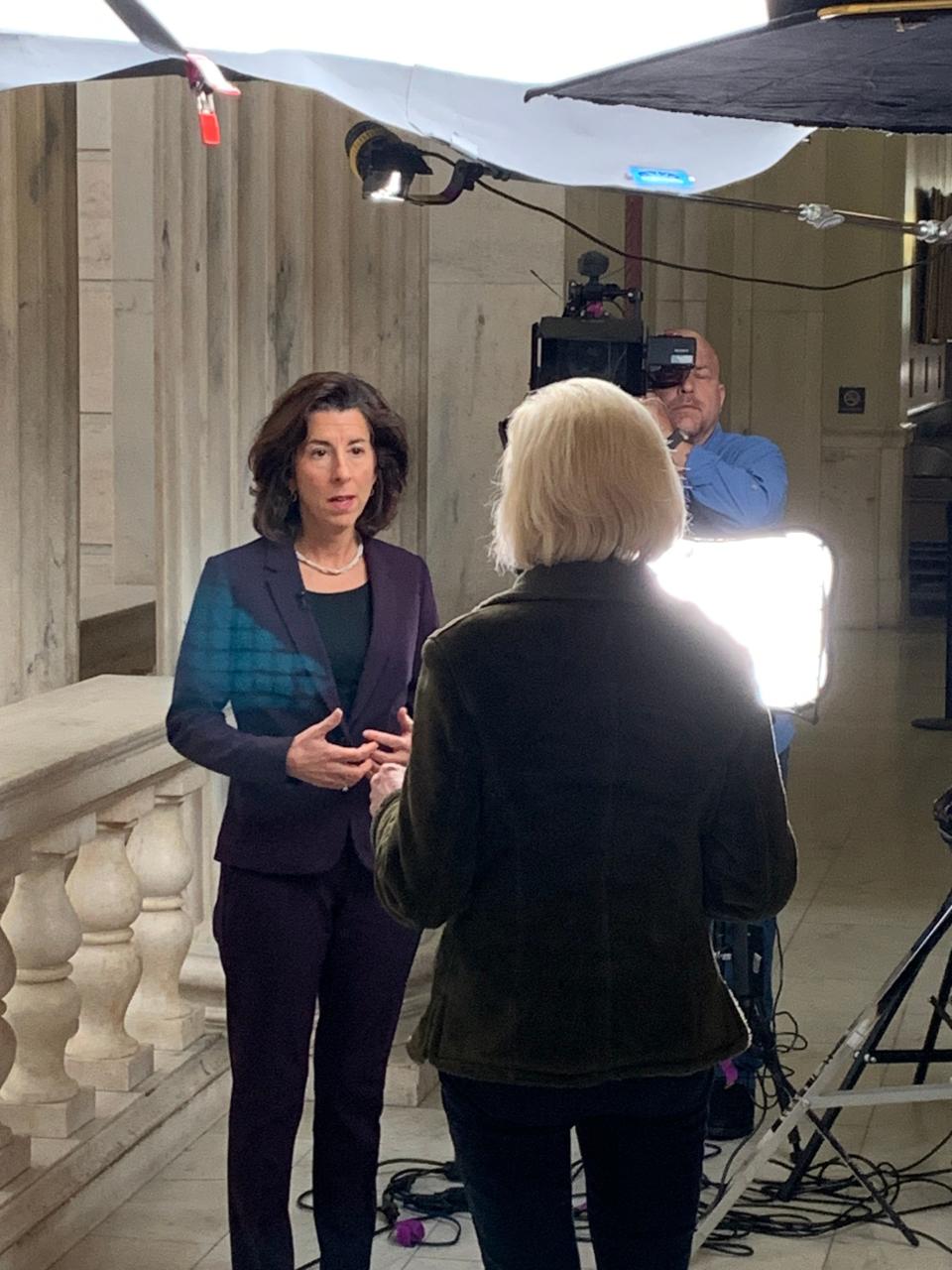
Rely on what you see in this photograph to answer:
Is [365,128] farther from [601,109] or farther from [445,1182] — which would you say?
[445,1182]

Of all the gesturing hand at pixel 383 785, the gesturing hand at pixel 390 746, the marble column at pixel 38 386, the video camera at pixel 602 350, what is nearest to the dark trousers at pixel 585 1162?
the gesturing hand at pixel 383 785

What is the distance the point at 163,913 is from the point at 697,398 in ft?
5.57

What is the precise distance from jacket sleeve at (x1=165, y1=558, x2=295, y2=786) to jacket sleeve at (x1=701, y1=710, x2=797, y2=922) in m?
0.93

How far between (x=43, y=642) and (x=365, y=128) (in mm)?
1300

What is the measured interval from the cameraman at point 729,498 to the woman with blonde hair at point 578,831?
1853 millimetres

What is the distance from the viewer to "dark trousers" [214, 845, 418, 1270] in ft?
10.6

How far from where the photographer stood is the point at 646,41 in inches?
136

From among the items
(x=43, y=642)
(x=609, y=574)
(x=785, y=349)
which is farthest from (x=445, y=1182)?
(x=785, y=349)

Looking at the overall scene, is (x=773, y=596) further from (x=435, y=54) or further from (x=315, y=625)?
(x=435, y=54)

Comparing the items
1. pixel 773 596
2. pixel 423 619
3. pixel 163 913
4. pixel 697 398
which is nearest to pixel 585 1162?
pixel 423 619

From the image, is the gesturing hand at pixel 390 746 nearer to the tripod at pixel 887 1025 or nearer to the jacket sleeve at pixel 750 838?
the jacket sleeve at pixel 750 838

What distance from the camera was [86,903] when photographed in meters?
4.11

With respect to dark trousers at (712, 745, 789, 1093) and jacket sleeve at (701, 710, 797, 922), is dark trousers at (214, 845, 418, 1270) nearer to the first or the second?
jacket sleeve at (701, 710, 797, 922)

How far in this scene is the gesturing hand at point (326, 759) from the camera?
10.3 feet
